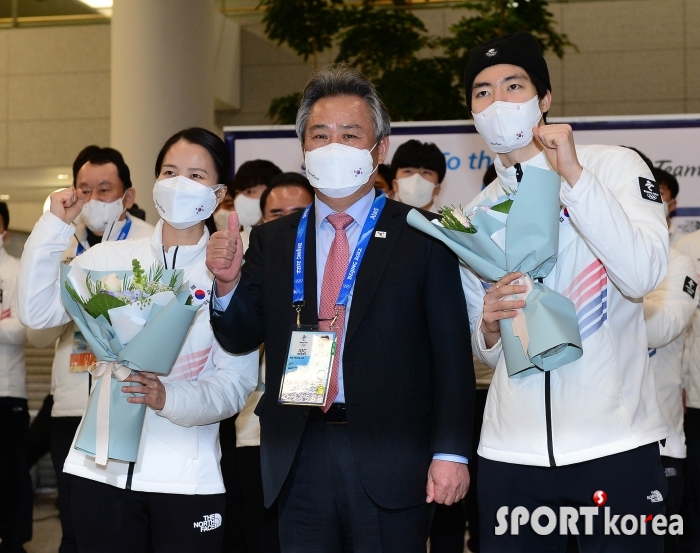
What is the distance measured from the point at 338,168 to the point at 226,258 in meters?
0.41

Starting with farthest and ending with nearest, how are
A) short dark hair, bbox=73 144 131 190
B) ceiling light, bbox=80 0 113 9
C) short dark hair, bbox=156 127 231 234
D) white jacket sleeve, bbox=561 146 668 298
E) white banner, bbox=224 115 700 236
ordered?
ceiling light, bbox=80 0 113 9 < white banner, bbox=224 115 700 236 < short dark hair, bbox=73 144 131 190 < short dark hair, bbox=156 127 231 234 < white jacket sleeve, bbox=561 146 668 298

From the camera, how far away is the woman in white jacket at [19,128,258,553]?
9.22 feet

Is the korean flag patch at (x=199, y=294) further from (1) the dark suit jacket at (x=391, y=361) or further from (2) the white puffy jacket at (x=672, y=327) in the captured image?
(2) the white puffy jacket at (x=672, y=327)

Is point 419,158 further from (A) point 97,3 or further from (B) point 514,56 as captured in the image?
(A) point 97,3

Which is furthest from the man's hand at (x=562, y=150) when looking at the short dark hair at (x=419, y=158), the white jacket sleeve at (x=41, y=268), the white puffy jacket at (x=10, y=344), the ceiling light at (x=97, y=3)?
the ceiling light at (x=97, y=3)

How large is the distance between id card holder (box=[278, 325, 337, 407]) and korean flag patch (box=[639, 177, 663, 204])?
89cm

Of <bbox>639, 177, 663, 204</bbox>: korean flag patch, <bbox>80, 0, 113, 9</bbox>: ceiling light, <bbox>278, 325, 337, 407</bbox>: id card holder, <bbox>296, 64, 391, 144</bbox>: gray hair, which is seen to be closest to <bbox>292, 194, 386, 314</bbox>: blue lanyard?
<bbox>278, 325, 337, 407</bbox>: id card holder

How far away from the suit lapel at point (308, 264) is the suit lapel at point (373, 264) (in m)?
0.12

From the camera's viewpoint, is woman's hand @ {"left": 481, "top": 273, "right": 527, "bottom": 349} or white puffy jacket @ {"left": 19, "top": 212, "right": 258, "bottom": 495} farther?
white puffy jacket @ {"left": 19, "top": 212, "right": 258, "bottom": 495}

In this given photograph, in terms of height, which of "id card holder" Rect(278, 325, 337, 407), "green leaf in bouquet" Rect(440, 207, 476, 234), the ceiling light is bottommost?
"id card holder" Rect(278, 325, 337, 407)

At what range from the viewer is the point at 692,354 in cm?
474

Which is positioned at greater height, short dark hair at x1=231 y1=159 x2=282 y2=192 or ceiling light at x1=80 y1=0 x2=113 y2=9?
ceiling light at x1=80 y1=0 x2=113 y2=9

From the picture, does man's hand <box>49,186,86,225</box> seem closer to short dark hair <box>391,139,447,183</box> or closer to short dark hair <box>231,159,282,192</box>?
short dark hair <box>231,159,282,192</box>

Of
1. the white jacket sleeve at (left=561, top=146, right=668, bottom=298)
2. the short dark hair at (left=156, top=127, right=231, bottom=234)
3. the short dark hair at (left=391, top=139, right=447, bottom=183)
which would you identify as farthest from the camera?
the short dark hair at (left=391, top=139, right=447, bottom=183)
